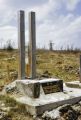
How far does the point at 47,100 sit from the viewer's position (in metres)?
8.17

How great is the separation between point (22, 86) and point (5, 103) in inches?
29.7

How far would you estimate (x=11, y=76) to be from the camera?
13.0m

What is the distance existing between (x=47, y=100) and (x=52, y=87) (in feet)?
2.47

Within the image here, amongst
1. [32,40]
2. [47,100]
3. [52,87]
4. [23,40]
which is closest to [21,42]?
[23,40]

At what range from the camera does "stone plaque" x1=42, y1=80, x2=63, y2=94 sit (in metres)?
8.69

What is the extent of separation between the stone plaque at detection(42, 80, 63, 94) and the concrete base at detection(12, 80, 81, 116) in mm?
122

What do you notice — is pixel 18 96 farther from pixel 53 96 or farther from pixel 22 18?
pixel 22 18

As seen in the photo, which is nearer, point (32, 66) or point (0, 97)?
point (0, 97)

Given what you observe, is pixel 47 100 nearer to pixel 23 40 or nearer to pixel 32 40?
pixel 23 40

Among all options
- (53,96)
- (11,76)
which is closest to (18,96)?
(53,96)

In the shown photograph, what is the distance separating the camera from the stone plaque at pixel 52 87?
8688 millimetres

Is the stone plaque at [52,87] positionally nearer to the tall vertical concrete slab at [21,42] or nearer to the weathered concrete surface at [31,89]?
the weathered concrete surface at [31,89]

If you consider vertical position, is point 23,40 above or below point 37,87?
above

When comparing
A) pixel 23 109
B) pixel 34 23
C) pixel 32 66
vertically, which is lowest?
pixel 23 109
